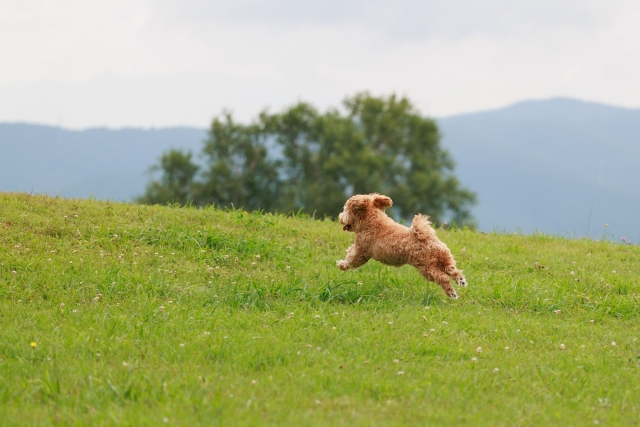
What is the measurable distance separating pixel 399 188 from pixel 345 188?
353 cm

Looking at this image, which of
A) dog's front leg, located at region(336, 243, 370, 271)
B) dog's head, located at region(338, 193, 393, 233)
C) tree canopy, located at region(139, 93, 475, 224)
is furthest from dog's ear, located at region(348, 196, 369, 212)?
tree canopy, located at region(139, 93, 475, 224)

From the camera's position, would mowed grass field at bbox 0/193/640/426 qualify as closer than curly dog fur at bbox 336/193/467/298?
Yes

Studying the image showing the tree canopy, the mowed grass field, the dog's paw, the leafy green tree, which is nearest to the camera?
the mowed grass field

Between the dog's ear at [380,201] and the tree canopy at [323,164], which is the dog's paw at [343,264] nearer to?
the dog's ear at [380,201]

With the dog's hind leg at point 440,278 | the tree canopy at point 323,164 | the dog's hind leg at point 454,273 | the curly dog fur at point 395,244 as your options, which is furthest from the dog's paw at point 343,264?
the tree canopy at point 323,164

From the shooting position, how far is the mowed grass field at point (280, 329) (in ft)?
14.6

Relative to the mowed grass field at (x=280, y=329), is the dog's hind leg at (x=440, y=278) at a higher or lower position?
higher

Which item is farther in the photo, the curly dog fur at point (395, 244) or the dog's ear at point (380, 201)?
the dog's ear at point (380, 201)

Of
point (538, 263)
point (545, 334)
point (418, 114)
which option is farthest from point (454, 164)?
point (545, 334)

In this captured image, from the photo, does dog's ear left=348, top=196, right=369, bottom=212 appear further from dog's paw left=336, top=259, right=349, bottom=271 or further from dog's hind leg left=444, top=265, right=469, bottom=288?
dog's hind leg left=444, top=265, right=469, bottom=288

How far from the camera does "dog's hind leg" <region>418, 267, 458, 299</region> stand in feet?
22.2

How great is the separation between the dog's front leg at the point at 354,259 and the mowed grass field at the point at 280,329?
0.21m

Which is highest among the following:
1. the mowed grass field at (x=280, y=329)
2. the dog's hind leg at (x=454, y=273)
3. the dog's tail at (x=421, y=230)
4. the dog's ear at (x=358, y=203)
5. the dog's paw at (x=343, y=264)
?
the dog's ear at (x=358, y=203)

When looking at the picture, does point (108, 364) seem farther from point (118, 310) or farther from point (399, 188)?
point (399, 188)
